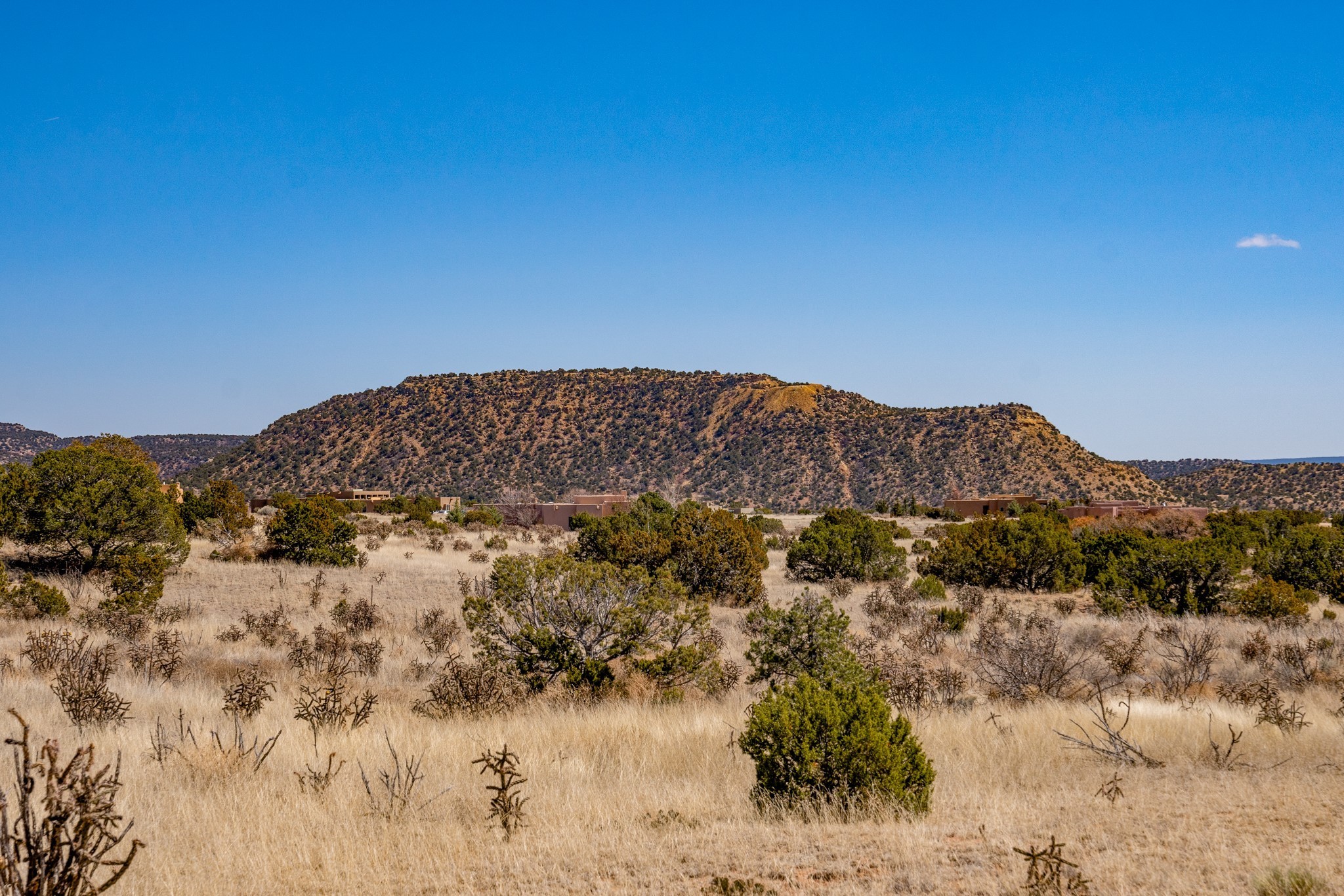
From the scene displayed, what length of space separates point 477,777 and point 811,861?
10.2 ft

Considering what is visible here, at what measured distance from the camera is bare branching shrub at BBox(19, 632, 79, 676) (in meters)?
11.7

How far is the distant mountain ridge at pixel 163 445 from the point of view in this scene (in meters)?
82.4

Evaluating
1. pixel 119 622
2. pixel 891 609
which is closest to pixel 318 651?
pixel 119 622

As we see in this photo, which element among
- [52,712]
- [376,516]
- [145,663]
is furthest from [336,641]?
[376,516]

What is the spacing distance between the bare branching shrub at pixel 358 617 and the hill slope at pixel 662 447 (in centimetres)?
4953

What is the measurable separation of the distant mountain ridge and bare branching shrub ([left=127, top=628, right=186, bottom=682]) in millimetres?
71169

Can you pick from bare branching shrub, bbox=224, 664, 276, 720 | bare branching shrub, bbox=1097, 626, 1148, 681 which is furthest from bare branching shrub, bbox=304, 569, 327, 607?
bare branching shrub, bbox=1097, 626, 1148, 681

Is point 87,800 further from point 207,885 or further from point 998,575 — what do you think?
point 998,575

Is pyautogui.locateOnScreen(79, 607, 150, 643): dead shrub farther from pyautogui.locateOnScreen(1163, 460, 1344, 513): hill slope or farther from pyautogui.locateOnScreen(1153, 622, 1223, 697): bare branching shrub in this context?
pyautogui.locateOnScreen(1163, 460, 1344, 513): hill slope

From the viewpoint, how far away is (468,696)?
9.98 metres

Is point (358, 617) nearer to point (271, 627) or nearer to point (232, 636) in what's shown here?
point (271, 627)

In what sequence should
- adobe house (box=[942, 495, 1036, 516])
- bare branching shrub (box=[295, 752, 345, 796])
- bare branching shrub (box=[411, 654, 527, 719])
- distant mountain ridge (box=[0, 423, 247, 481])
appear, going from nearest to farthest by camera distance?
bare branching shrub (box=[295, 752, 345, 796]) → bare branching shrub (box=[411, 654, 527, 719]) → adobe house (box=[942, 495, 1036, 516]) → distant mountain ridge (box=[0, 423, 247, 481])

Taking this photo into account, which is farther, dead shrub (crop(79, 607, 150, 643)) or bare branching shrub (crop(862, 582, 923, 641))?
bare branching shrub (crop(862, 582, 923, 641))

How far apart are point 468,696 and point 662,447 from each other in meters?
67.8
